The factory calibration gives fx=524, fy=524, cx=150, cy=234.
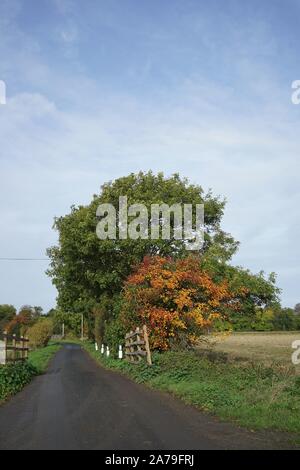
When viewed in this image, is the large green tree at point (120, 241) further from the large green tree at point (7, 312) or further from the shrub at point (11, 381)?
the large green tree at point (7, 312)

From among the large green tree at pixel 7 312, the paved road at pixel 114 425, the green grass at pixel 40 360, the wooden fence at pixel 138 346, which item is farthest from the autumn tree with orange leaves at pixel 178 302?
the large green tree at pixel 7 312

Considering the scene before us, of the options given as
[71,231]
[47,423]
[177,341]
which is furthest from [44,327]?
[47,423]

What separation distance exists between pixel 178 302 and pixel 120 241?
10.2m

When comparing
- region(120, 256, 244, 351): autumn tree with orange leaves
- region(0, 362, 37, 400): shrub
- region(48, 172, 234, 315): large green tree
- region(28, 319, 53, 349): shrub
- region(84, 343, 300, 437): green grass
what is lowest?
region(28, 319, 53, 349): shrub

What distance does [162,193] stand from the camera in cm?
3269

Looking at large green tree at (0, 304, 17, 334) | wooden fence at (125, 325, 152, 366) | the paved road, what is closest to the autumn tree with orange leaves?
wooden fence at (125, 325, 152, 366)

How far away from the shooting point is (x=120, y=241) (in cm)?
3064

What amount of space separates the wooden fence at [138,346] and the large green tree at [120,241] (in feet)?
20.7

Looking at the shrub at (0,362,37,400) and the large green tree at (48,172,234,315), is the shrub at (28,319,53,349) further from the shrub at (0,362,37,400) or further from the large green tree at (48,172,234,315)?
the shrub at (0,362,37,400)

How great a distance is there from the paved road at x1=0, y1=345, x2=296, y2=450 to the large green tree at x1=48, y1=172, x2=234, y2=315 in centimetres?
1636
